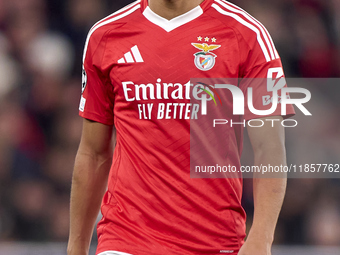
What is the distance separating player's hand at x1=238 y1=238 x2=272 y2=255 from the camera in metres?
2.04

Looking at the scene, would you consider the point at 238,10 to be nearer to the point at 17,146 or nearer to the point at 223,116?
the point at 223,116

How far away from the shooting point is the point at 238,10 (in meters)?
2.41

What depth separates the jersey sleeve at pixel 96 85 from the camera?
2.47 metres

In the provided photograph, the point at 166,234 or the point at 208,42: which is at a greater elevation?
the point at 208,42

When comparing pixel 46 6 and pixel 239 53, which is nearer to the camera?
pixel 239 53

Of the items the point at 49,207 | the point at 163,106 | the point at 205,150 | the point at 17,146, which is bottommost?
the point at 49,207

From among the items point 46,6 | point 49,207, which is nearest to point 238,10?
point 49,207

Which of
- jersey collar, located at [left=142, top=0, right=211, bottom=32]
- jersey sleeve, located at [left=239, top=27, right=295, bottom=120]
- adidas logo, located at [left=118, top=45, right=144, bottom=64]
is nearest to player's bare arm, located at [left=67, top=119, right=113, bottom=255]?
adidas logo, located at [left=118, top=45, right=144, bottom=64]

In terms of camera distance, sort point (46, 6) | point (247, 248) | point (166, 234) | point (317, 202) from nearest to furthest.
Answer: point (247, 248) < point (166, 234) < point (317, 202) < point (46, 6)

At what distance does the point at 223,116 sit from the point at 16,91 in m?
3.34

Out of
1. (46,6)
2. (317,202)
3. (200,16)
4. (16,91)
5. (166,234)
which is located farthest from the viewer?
(46,6)

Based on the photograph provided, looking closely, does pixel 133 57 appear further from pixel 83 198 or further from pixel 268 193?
pixel 268 193

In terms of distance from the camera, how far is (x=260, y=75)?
7.31 ft

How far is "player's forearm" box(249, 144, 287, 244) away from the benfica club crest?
0.41m
